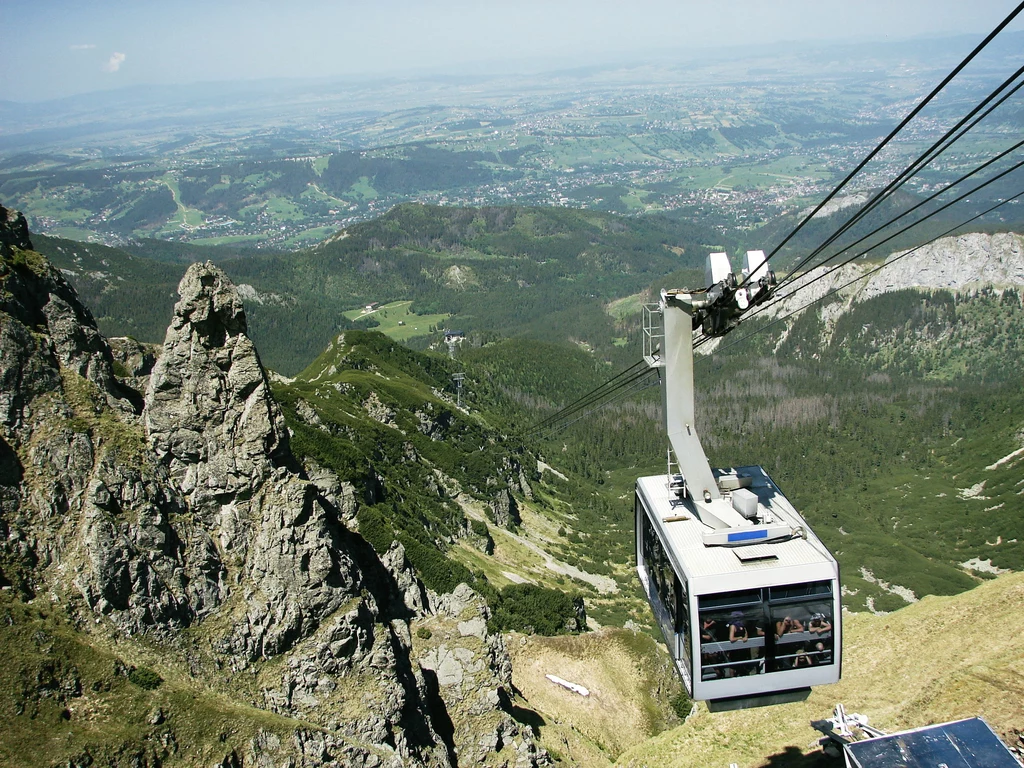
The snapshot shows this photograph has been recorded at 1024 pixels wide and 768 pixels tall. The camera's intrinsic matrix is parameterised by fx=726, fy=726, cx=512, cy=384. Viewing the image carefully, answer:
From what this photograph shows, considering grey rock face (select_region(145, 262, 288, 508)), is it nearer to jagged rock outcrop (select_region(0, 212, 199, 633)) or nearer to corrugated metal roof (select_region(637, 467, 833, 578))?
jagged rock outcrop (select_region(0, 212, 199, 633))

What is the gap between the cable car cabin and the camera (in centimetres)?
1788

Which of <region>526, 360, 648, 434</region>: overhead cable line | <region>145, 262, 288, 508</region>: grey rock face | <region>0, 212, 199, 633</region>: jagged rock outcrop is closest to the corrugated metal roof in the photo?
<region>526, 360, 648, 434</region>: overhead cable line

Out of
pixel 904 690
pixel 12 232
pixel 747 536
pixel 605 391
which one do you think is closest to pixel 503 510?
pixel 605 391

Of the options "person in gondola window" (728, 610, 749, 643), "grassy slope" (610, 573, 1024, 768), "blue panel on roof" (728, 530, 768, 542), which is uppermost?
"blue panel on roof" (728, 530, 768, 542)

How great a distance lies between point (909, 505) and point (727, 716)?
9579 centimetres

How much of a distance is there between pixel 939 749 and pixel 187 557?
960 inches

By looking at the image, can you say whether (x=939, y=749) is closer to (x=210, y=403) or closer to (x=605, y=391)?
(x=210, y=403)

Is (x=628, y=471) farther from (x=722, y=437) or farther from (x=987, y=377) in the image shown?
(x=987, y=377)

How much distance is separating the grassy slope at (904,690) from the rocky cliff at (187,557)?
737 centimetres

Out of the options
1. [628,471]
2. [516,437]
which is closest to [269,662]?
[516,437]

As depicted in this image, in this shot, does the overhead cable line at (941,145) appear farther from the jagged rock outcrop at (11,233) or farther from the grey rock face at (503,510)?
the grey rock face at (503,510)

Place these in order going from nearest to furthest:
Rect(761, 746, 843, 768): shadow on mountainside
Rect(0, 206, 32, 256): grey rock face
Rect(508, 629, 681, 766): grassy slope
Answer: Rect(761, 746, 843, 768): shadow on mountainside, Rect(0, 206, 32, 256): grey rock face, Rect(508, 629, 681, 766): grassy slope

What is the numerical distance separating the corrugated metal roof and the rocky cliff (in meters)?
13.6

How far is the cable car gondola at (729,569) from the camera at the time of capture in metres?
17.9
